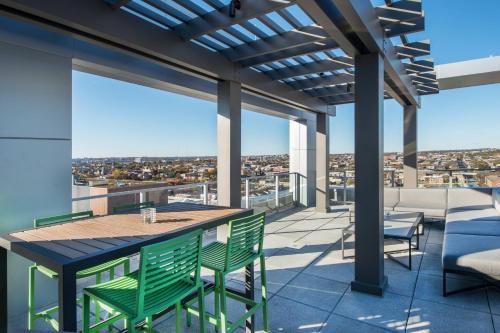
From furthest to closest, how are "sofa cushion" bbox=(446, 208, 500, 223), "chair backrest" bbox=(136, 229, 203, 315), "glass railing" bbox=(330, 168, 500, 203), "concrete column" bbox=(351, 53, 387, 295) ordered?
"glass railing" bbox=(330, 168, 500, 203) → "sofa cushion" bbox=(446, 208, 500, 223) → "concrete column" bbox=(351, 53, 387, 295) → "chair backrest" bbox=(136, 229, 203, 315)

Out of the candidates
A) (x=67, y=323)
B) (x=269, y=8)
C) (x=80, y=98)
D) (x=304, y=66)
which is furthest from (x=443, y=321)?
(x=80, y=98)

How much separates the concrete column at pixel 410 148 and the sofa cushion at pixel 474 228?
3188 mm

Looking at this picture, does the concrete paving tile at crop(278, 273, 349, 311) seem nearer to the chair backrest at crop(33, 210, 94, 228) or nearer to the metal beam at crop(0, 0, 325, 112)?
the chair backrest at crop(33, 210, 94, 228)

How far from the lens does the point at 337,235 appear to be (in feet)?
18.6

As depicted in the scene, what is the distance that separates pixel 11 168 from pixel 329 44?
369cm

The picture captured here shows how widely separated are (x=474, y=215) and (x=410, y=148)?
2858 mm

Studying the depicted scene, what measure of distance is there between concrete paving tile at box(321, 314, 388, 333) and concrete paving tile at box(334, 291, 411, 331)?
2.6 inches

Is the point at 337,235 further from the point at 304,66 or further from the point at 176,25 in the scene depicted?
the point at 176,25

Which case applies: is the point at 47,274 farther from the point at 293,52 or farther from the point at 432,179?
the point at 432,179

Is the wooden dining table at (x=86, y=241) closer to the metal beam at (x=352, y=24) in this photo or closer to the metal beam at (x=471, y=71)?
the metal beam at (x=352, y=24)

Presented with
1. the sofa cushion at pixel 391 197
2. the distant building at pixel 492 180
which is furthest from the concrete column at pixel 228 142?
the distant building at pixel 492 180

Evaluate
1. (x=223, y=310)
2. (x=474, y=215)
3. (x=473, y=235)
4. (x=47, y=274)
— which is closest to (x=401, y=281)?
(x=473, y=235)

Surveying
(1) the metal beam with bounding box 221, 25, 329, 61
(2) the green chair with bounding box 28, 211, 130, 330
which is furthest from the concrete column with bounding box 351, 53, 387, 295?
(2) the green chair with bounding box 28, 211, 130, 330

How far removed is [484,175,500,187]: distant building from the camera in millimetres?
6734
